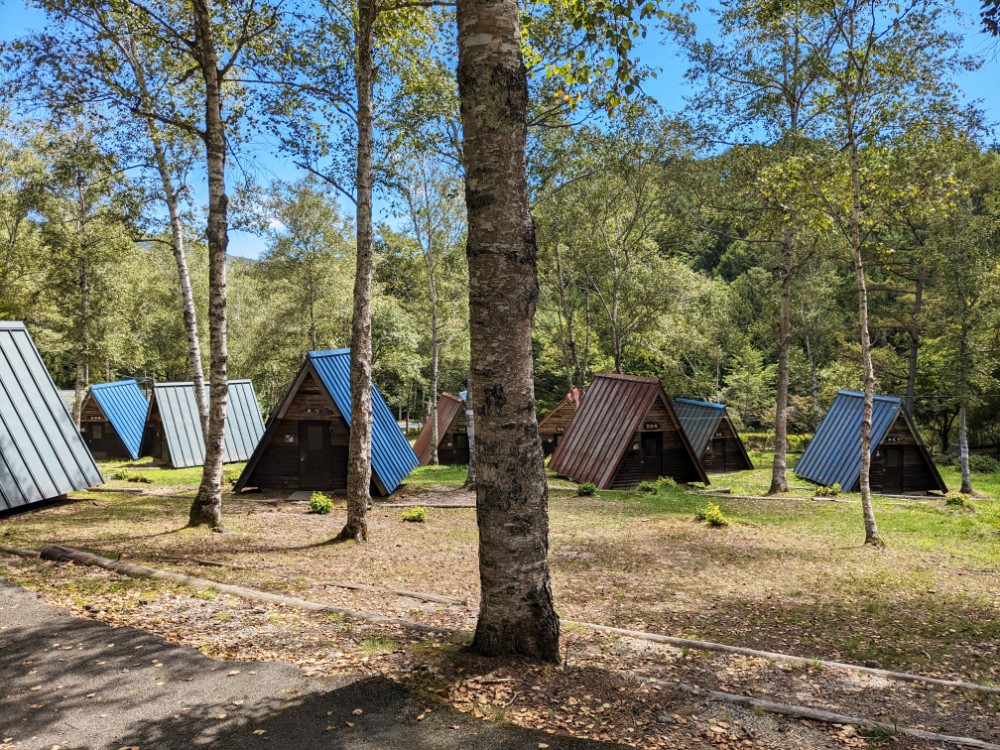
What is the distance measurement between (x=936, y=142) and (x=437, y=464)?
25054 mm

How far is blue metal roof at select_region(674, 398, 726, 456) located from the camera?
29.4 meters

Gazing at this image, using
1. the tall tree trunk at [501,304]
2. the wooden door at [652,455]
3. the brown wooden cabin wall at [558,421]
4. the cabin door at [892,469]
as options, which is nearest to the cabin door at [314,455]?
the wooden door at [652,455]

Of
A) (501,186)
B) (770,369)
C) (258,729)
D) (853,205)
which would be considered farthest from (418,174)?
(770,369)

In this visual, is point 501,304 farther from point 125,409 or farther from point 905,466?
point 125,409

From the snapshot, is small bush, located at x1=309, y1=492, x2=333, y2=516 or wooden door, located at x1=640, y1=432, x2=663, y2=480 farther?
wooden door, located at x1=640, y1=432, x2=663, y2=480

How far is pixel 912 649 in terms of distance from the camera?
7.18m

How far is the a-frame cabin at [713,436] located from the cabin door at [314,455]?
17024 millimetres

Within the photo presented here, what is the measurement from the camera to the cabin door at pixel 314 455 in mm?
18438

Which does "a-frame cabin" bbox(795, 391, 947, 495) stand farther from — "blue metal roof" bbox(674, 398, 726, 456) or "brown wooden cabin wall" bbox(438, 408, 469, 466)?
"brown wooden cabin wall" bbox(438, 408, 469, 466)

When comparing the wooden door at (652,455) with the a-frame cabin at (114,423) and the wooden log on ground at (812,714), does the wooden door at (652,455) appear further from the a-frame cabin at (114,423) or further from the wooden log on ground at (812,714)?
the a-frame cabin at (114,423)

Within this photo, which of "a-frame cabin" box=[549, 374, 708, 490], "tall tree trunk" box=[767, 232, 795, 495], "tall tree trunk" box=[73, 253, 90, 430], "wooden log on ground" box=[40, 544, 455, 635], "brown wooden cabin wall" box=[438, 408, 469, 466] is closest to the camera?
"wooden log on ground" box=[40, 544, 455, 635]

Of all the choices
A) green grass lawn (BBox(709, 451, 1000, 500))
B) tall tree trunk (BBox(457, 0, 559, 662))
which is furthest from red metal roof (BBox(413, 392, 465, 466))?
tall tree trunk (BBox(457, 0, 559, 662))

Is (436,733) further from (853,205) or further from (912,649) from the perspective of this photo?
(853,205)

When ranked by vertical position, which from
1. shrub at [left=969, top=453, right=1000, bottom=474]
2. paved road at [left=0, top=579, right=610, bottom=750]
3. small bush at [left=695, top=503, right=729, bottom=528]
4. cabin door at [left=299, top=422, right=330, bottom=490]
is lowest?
shrub at [left=969, top=453, right=1000, bottom=474]
